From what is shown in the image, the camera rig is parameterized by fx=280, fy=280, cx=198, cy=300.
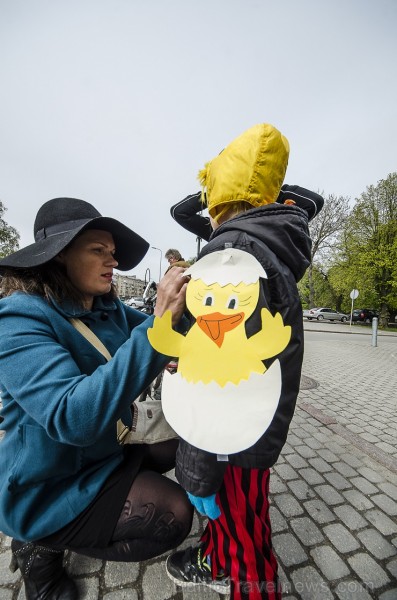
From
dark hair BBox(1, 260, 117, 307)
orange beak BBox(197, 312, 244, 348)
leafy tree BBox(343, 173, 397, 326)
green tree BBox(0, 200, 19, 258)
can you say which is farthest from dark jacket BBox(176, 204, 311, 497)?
green tree BBox(0, 200, 19, 258)

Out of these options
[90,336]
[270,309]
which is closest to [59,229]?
[90,336]

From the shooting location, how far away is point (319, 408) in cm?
394

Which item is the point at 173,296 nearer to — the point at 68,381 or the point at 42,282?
the point at 68,381

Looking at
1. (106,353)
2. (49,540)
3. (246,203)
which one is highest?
(246,203)

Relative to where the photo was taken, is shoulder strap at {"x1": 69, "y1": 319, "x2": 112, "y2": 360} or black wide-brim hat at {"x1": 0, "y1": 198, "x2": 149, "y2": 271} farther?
shoulder strap at {"x1": 69, "y1": 319, "x2": 112, "y2": 360}

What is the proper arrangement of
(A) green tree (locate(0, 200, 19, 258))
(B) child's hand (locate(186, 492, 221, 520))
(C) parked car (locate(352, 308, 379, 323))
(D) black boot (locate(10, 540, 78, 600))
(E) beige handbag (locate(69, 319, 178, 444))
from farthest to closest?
(A) green tree (locate(0, 200, 19, 258)) < (C) parked car (locate(352, 308, 379, 323)) < (E) beige handbag (locate(69, 319, 178, 444)) < (D) black boot (locate(10, 540, 78, 600)) < (B) child's hand (locate(186, 492, 221, 520))

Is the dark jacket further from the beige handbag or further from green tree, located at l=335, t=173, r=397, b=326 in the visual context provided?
green tree, located at l=335, t=173, r=397, b=326

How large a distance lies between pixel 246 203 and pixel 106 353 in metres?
0.89

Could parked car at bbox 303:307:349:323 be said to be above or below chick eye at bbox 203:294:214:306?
below

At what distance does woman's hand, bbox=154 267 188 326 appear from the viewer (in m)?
0.95

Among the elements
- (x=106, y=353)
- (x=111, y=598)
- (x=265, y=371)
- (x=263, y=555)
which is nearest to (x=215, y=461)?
(x=265, y=371)

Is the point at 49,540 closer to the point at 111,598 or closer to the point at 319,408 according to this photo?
the point at 111,598

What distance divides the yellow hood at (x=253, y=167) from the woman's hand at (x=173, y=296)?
0.34 m

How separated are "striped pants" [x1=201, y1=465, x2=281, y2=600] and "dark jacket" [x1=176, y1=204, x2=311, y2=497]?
0.16m
